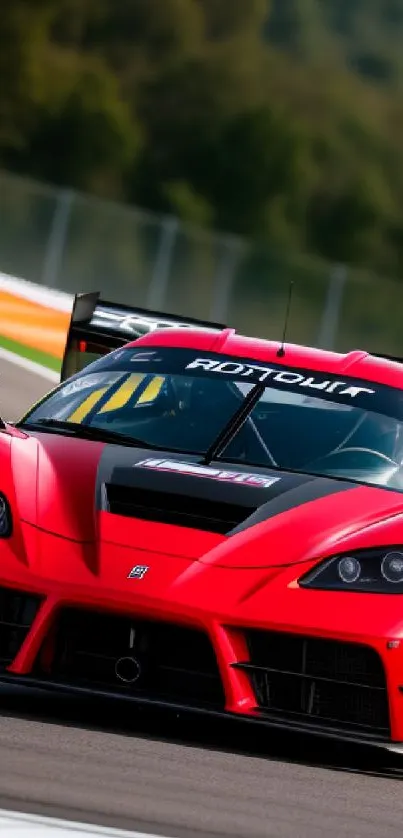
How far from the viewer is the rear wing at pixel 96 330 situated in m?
8.87

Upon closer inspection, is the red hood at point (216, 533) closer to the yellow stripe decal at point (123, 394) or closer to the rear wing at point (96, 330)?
the yellow stripe decal at point (123, 394)

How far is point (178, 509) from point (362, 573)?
23.2 inches

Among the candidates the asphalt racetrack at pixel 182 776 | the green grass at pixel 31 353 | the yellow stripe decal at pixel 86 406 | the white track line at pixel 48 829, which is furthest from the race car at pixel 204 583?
the green grass at pixel 31 353

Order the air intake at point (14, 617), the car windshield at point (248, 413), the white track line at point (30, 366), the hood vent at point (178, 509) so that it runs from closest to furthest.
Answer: the air intake at point (14, 617), the hood vent at point (178, 509), the car windshield at point (248, 413), the white track line at point (30, 366)

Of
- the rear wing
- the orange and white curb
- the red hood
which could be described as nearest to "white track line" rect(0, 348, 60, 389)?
the orange and white curb

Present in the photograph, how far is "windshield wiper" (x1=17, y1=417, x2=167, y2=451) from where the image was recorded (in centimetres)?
631

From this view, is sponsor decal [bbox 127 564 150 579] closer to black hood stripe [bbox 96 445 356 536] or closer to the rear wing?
black hood stripe [bbox 96 445 356 536]

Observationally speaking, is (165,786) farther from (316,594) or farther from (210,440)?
(210,440)

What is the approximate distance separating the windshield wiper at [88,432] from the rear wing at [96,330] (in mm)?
2050

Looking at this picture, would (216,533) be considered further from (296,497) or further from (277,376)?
(277,376)

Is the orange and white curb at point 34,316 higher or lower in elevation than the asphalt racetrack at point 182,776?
higher

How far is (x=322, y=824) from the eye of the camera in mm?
4473

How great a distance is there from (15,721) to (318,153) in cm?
6243

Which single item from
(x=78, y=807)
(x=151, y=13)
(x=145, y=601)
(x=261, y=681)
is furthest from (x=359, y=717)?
(x=151, y=13)
